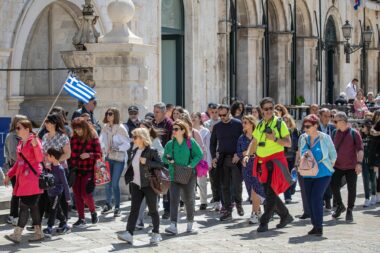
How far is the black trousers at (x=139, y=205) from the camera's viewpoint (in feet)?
41.7

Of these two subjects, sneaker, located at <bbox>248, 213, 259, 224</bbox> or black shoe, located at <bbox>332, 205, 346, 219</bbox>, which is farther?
black shoe, located at <bbox>332, 205, 346, 219</bbox>

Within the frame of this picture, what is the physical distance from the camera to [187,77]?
28141mm

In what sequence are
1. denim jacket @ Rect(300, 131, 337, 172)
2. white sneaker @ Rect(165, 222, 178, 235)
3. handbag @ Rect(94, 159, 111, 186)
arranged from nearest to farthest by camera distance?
denim jacket @ Rect(300, 131, 337, 172)
white sneaker @ Rect(165, 222, 178, 235)
handbag @ Rect(94, 159, 111, 186)

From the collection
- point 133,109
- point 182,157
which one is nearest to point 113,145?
point 133,109

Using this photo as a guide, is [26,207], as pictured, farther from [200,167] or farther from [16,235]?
[200,167]

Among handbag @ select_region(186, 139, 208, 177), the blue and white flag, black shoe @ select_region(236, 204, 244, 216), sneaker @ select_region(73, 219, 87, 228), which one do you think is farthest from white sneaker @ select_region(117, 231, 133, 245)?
the blue and white flag

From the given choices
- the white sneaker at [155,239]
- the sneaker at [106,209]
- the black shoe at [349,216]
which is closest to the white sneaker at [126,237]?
the white sneaker at [155,239]

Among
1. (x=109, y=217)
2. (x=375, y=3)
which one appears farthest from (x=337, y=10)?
(x=109, y=217)

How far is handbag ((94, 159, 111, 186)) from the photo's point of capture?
14465 mm

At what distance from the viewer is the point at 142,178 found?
12.9 metres

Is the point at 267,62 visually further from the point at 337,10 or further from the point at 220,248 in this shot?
the point at 220,248

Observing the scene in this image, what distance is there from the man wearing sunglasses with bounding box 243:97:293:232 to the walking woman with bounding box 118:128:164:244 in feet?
5.17

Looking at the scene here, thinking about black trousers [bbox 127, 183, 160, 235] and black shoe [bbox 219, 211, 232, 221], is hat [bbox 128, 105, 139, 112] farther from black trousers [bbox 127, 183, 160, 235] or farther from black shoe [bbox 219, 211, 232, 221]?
black trousers [bbox 127, 183, 160, 235]

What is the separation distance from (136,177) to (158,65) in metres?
13.0
